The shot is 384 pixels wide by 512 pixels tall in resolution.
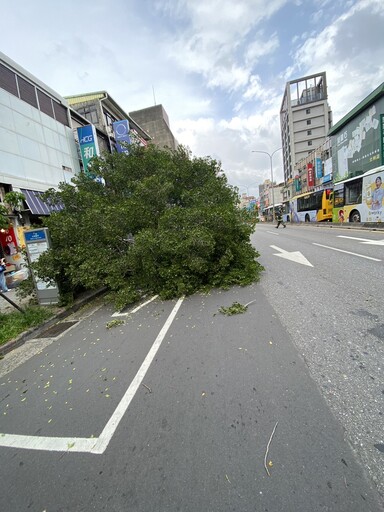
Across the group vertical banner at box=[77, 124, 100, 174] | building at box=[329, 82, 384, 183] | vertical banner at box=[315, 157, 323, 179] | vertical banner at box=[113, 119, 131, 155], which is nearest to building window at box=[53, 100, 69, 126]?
vertical banner at box=[77, 124, 100, 174]

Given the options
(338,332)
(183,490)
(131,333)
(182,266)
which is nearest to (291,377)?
(338,332)

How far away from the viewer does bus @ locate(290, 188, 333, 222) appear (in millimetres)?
21208

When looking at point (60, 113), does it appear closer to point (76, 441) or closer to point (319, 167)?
point (76, 441)

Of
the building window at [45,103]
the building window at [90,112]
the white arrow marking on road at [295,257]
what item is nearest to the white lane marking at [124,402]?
the white arrow marking on road at [295,257]

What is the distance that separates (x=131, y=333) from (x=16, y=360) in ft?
6.79

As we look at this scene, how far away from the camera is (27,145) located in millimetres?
12984

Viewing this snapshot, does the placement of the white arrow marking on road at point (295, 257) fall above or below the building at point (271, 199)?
below

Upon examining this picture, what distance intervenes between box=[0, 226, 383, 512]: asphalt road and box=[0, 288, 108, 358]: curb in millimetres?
412

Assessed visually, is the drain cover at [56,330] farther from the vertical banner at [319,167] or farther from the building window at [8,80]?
the vertical banner at [319,167]

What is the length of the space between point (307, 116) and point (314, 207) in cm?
4473

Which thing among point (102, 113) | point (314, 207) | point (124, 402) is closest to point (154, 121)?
point (102, 113)

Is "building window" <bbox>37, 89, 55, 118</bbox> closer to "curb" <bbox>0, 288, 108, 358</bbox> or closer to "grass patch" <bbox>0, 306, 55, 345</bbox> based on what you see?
"curb" <bbox>0, 288, 108, 358</bbox>

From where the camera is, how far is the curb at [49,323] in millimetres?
4699

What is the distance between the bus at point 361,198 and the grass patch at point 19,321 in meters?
16.7
